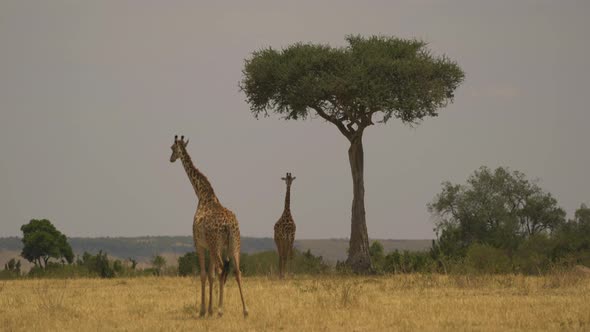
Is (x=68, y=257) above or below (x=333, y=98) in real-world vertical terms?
below

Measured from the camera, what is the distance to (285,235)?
2733 cm

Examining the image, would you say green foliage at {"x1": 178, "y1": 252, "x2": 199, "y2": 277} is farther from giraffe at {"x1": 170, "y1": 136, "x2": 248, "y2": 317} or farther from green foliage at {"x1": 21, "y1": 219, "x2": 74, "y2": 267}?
giraffe at {"x1": 170, "y1": 136, "x2": 248, "y2": 317}

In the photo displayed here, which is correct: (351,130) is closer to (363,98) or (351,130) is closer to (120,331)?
(363,98)

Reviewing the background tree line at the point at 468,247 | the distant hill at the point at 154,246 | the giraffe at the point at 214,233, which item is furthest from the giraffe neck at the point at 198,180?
the distant hill at the point at 154,246

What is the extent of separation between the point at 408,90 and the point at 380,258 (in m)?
8.40

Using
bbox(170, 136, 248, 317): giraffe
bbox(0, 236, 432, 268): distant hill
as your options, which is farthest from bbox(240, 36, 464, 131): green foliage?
bbox(0, 236, 432, 268): distant hill

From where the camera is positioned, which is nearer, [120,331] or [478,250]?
[120,331]

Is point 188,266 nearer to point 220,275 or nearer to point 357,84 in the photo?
point 357,84

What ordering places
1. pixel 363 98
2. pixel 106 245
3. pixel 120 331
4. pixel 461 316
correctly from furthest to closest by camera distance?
pixel 106 245 < pixel 363 98 < pixel 461 316 < pixel 120 331

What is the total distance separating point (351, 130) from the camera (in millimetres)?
32906

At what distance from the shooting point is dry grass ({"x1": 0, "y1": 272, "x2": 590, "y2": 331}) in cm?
1534

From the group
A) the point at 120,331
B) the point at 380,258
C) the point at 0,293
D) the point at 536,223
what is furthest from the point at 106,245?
the point at 120,331

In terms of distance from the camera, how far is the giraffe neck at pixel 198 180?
56.8 ft

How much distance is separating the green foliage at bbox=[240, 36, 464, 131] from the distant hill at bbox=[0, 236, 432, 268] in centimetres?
8027
